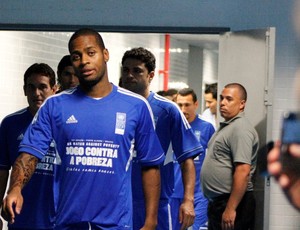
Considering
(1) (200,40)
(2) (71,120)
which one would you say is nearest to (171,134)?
(2) (71,120)

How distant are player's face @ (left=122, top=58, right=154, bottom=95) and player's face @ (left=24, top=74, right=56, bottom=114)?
19.3 inches

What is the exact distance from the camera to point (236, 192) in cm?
577

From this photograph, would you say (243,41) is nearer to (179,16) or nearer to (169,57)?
(179,16)

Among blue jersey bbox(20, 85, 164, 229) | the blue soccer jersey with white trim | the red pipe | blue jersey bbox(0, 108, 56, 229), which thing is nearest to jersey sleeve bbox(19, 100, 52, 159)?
blue jersey bbox(20, 85, 164, 229)

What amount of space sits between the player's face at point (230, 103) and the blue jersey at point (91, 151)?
268 cm

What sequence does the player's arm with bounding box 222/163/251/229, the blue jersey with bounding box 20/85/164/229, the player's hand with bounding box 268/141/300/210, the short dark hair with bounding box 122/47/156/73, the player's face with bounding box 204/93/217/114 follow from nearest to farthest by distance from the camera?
1. the player's hand with bounding box 268/141/300/210
2. the blue jersey with bounding box 20/85/164/229
3. the short dark hair with bounding box 122/47/156/73
4. the player's arm with bounding box 222/163/251/229
5. the player's face with bounding box 204/93/217/114

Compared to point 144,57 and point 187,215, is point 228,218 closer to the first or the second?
point 187,215

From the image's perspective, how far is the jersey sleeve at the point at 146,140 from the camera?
351 cm

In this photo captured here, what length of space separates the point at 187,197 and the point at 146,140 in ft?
3.77

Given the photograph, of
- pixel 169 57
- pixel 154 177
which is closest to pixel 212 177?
pixel 154 177

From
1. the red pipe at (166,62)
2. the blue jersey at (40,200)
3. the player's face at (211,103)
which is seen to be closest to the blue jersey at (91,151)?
the blue jersey at (40,200)

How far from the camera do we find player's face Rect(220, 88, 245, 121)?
239 inches

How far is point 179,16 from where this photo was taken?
6.83 m

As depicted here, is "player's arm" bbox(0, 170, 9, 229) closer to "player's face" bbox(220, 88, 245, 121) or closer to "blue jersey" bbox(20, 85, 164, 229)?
"blue jersey" bbox(20, 85, 164, 229)
